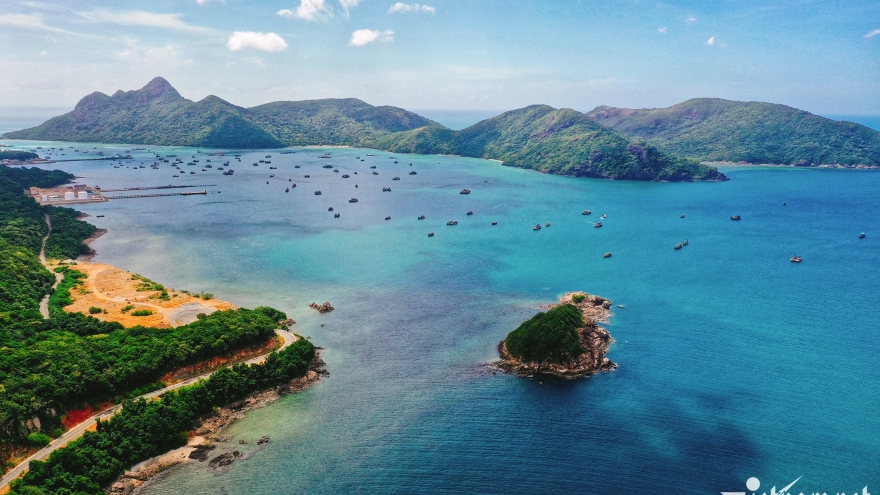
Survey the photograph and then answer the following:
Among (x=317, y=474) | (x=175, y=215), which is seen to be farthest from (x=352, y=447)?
(x=175, y=215)

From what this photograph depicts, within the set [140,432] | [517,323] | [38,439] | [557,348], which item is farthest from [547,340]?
[38,439]

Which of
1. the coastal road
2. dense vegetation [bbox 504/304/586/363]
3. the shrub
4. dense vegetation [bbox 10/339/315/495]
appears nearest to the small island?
dense vegetation [bbox 504/304/586/363]

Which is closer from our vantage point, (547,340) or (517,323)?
(547,340)

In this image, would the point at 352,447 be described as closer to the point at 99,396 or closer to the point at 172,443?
the point at 172,443

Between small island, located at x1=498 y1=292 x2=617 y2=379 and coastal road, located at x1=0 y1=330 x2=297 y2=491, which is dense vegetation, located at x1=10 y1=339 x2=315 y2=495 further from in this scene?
small island, located at x1=498 y1=292 x2=617 y2=379

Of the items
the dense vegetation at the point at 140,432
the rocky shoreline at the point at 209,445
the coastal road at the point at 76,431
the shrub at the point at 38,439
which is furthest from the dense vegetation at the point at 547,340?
the shrub at the point at 38,439

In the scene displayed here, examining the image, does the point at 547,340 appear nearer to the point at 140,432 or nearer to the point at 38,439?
the point at 140,432
